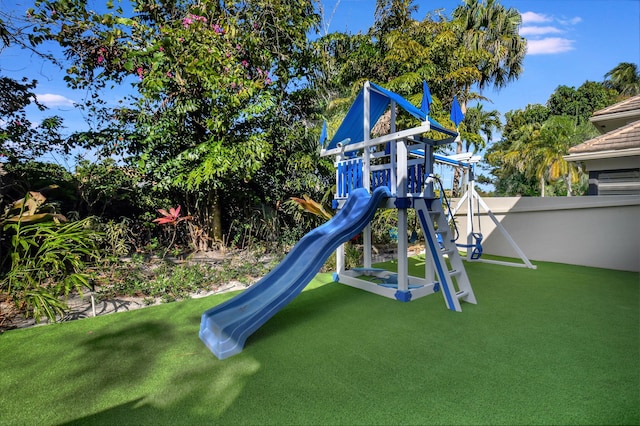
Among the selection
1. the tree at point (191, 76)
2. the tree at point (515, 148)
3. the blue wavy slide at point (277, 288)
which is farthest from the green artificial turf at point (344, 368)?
the tree at point (515, 148)

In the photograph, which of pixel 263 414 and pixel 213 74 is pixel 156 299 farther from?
pixel 213 74

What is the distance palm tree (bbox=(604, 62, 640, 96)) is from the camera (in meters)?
28.5

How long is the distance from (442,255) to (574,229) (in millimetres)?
4433

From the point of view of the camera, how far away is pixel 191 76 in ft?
16.3

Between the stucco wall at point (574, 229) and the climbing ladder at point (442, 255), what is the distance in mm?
4041

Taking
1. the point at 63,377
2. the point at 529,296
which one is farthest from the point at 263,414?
the point at 529,296

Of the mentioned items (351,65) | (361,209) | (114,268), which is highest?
(351,65)

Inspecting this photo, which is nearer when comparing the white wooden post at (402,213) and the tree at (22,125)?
the white wooden post at (402,213)

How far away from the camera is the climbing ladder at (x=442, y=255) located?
3541 millimetres

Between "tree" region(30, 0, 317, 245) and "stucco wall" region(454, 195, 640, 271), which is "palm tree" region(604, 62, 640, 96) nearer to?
"stucco wall" region(454, 195, 640, 271)

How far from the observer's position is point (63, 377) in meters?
2.21

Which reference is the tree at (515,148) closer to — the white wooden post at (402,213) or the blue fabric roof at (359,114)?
the blue fabric roof at (359,114)

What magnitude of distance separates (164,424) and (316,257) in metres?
1.81

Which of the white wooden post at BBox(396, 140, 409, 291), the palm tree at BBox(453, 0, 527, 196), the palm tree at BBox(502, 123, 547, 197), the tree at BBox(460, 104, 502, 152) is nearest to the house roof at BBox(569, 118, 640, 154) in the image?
the white wooden post at BBox(396, 140, 409, 291)
